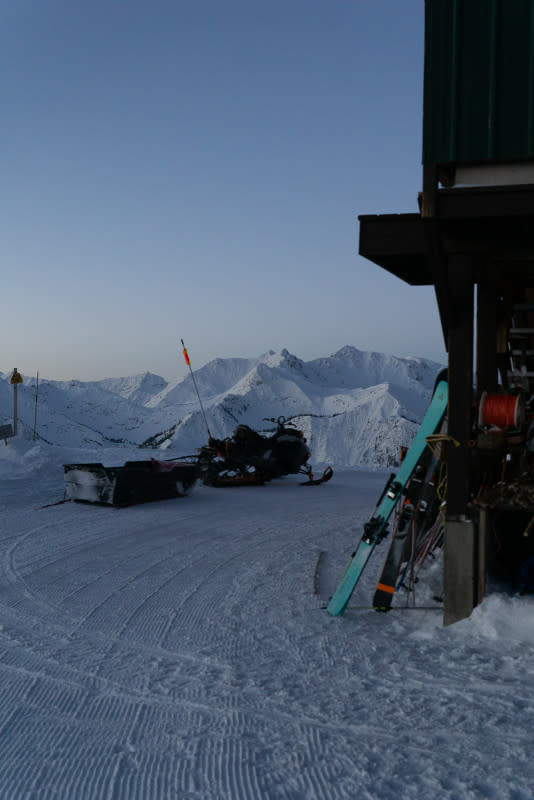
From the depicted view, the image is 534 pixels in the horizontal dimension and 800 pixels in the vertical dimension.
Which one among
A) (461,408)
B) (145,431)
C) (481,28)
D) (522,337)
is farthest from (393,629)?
(145,431)

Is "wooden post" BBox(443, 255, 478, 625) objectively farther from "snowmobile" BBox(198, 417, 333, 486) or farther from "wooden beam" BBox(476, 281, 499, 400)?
"snowmobile" BBox(198, 417, 333, 486)

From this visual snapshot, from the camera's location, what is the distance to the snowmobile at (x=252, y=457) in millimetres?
13719

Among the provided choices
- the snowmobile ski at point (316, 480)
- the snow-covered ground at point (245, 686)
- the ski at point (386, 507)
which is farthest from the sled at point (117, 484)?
the ski at point (386, 507)

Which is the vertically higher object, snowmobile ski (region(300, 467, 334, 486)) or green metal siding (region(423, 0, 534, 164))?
green metal siding (region(423, 0, 534, 164))

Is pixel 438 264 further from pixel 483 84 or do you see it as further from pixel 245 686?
pixel 245 686

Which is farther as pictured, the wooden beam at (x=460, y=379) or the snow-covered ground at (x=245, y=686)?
the wooden beam at (x=460, y=379)

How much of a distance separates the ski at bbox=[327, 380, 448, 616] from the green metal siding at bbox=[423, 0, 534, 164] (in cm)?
176

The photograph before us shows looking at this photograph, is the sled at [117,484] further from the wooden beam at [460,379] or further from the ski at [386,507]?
the wooden beam at [460,379]

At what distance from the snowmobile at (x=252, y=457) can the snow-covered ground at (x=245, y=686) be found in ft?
21.5

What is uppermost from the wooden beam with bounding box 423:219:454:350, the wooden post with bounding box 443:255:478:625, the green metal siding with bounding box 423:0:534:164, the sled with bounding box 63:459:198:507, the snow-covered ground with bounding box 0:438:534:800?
the green metal siding with bounding box 423:0:534:164

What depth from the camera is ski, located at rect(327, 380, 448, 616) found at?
16.4 feet

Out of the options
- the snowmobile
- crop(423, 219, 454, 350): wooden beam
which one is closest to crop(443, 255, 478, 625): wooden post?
crop(423, 219, 454, 350): wooden beam

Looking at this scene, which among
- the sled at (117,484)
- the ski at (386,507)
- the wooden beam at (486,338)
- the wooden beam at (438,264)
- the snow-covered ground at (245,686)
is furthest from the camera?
the sled at (117,484)

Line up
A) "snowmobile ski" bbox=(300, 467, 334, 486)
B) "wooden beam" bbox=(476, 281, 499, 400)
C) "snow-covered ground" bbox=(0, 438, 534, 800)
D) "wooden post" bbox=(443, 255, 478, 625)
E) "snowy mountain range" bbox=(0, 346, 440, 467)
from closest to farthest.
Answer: "snow-covered ground" bbox=(0, 438, 534, 800) → "wooden post" bbox=(443, 255, 478, 625) → "wooden beam" bbox=(476, 281, 499, 400) → "snowmobile ski" bbox=(300, 467, 334, 486) → "snowy mountain range" bbox=(0, 346, 440, 467)
